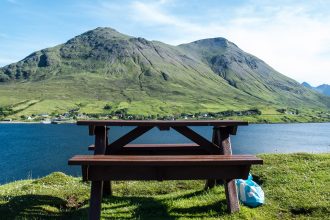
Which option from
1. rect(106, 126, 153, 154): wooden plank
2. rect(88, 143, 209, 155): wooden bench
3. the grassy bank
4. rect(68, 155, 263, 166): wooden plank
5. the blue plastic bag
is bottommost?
the grassy bank

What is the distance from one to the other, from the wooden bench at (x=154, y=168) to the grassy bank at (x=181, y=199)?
1.52m

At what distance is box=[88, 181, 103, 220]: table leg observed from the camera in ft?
32.8

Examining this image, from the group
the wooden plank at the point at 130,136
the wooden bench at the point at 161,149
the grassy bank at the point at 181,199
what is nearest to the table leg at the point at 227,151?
the grassy bank at the point at 181,199

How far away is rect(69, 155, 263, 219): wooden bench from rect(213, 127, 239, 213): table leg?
42.5 inches

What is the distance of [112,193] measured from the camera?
1487cm

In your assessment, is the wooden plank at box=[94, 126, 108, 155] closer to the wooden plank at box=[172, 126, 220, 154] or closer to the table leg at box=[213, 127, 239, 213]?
the wooden plank at box=[172, 126, 220, 154]

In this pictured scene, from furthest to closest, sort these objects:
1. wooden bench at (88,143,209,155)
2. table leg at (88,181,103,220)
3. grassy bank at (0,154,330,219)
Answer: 1. wooden bench at (88,143,209,155)
2. grassy bank at (0,154,330,219)
3. table leg at (88,181,103,220)

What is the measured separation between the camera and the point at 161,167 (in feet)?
32.6

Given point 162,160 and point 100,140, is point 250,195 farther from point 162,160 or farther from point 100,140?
point 100,140

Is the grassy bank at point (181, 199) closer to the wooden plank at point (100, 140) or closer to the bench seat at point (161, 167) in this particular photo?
the bench seat at point (161, 167)

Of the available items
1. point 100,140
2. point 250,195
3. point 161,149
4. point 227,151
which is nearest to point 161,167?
point 100,140

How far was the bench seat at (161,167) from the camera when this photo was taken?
9.63 meters

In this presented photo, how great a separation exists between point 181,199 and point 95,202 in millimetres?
3945

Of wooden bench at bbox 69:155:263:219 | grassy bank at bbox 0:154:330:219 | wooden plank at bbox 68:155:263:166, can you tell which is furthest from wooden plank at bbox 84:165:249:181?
grassy bank at bbox 0:154:330:219
